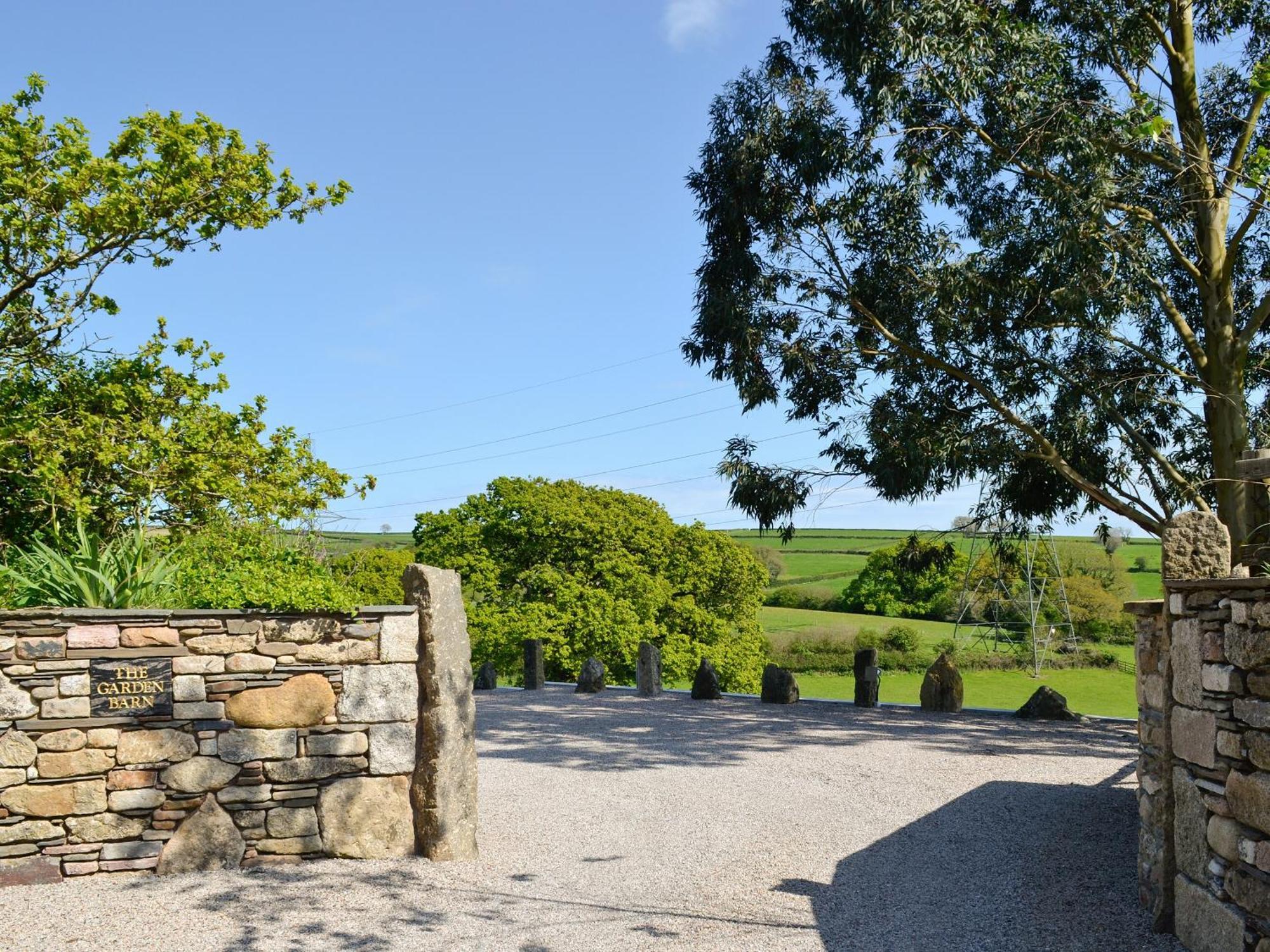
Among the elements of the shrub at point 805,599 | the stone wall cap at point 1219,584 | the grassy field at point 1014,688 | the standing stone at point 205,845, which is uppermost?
the stone wall cap at point 1219,584

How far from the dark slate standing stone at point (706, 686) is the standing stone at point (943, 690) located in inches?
128

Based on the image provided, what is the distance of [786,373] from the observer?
13.4m

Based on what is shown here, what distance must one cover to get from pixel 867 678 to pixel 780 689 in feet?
4.44

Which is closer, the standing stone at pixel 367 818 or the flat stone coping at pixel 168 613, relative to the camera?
the flat stone coping at pixel 168 613

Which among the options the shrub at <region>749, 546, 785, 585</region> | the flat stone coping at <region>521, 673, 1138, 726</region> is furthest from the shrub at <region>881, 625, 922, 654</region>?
the flat stone coping at <region>521, 673, 1138, 726</region>

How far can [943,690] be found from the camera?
14438 millimetres

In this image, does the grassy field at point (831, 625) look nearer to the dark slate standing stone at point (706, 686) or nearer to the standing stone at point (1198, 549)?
the dark slate standing stone at point (706, 686)

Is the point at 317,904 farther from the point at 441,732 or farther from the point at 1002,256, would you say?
the point at 1002,256

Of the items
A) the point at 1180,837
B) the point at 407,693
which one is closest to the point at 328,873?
the point at 407,693

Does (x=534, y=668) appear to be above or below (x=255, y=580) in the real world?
below

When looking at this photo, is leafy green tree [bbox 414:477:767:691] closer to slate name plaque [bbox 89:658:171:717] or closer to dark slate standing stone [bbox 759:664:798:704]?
dark slate standing stone [bbox 759:664:798:704]

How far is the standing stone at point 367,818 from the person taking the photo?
6609 mm

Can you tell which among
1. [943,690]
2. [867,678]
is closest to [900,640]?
[867,678]

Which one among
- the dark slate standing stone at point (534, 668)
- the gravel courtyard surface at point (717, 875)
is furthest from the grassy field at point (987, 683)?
the gravel courtyard surface at point (717, 875)
